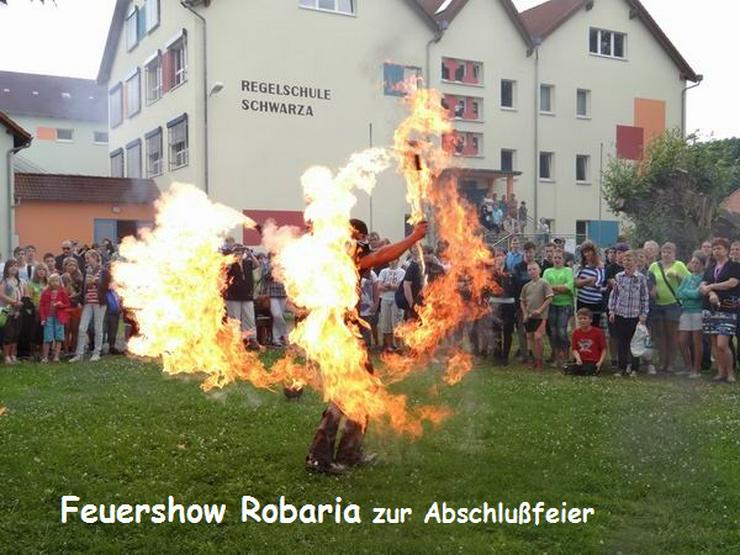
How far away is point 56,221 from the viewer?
2672 cm

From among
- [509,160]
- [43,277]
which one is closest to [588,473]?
[43,277]

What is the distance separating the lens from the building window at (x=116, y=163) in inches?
1303

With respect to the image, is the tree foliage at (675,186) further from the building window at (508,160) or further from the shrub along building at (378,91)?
the building window at (508,160)

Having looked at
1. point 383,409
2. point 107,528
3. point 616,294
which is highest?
point 616,294

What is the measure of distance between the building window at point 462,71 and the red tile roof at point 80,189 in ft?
38.5

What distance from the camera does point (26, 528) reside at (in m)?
5.49

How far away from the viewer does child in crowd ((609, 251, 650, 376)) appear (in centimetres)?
1162

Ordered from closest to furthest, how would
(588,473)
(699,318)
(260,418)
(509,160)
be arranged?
(588,473)
(260,418)
(699,318)
(509,160)

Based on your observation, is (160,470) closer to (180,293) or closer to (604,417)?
(180,293)

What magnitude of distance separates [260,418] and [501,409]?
2755 millimetres

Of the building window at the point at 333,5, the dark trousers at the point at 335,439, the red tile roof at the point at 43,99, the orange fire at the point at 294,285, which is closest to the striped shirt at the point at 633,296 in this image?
the orange fire at the point at 294,285

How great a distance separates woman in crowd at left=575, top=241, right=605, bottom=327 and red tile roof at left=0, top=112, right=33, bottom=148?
18185 mm

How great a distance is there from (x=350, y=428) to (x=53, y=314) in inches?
319

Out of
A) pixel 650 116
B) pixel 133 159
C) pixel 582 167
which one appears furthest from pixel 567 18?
pixel 133 159
